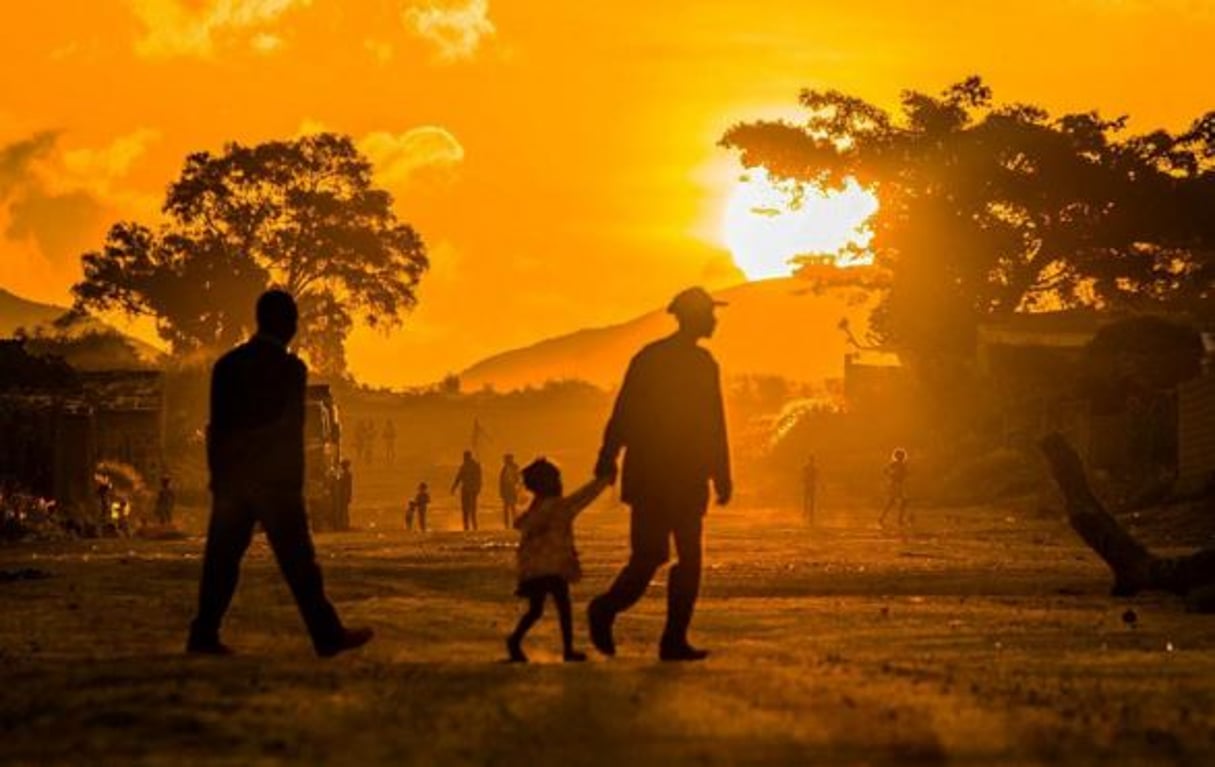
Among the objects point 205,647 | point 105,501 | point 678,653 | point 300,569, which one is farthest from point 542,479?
point 105,501

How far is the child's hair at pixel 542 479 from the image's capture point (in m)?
13.8

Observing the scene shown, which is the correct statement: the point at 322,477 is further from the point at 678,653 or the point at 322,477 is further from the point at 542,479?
the point at 678,653

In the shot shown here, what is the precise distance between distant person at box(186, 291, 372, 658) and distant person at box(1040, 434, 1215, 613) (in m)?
10.1

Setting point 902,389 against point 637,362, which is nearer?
point 637,362

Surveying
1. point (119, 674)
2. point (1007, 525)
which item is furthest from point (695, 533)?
point (1007, 525)

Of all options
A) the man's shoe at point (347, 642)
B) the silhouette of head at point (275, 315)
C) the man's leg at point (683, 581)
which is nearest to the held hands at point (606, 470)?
the man's leg at point (683, 581)

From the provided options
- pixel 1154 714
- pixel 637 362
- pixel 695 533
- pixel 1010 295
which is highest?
pixel 1010 295

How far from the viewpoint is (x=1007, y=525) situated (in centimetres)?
4412

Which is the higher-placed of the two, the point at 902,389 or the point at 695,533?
the point at 902,389

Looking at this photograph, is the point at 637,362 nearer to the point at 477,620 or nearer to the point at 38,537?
the point at 477,620

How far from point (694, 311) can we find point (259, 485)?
2.83 metres

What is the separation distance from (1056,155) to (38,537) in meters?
42.8

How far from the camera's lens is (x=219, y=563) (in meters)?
13.2

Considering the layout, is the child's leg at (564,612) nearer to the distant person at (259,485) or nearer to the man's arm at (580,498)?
the man's arm at (580,498)
